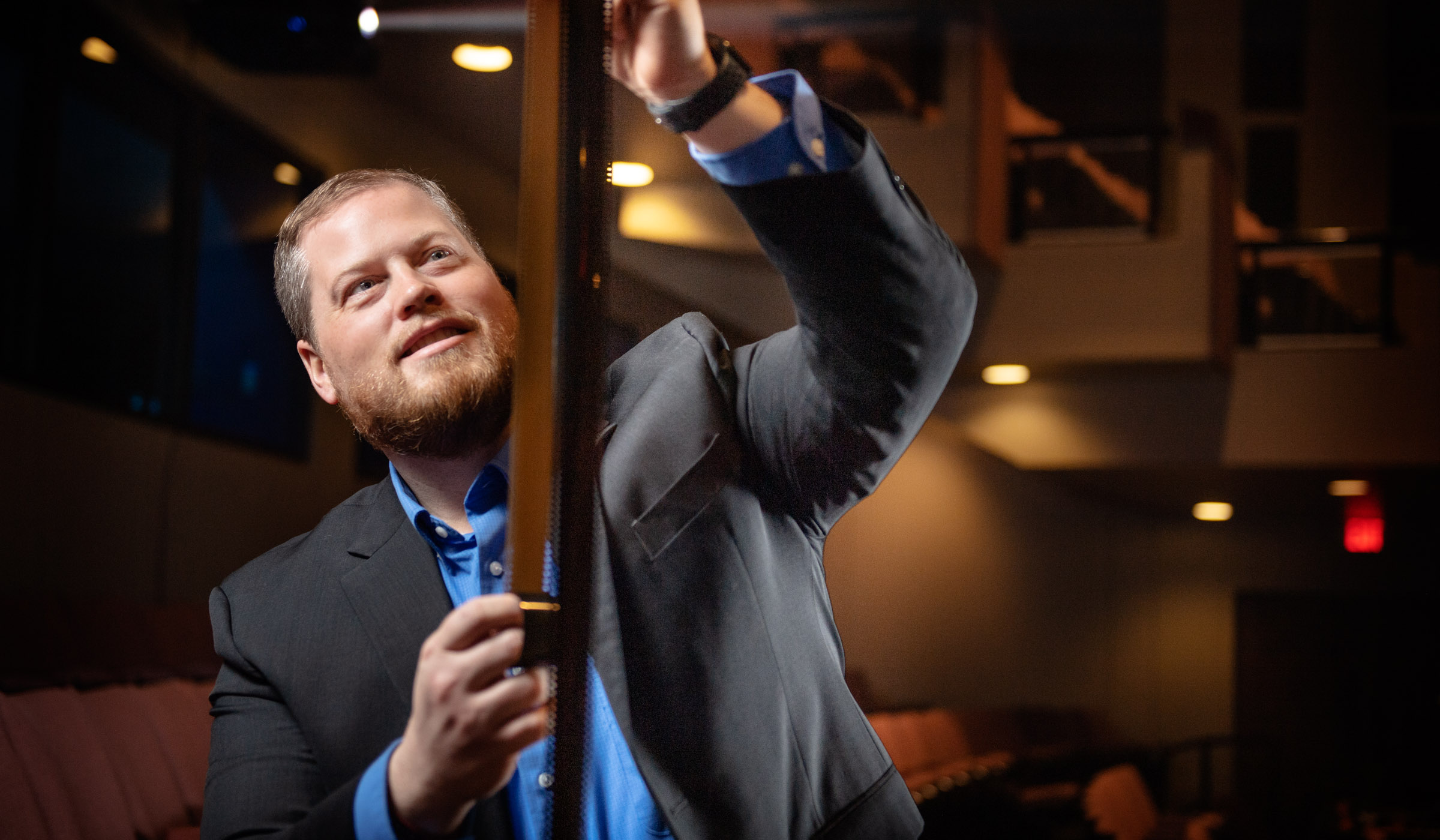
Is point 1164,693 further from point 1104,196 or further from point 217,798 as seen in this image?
point 217,798

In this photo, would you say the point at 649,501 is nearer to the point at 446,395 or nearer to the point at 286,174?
the point at 446,395

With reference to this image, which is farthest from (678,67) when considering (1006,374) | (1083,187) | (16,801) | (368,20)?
(1083,187)

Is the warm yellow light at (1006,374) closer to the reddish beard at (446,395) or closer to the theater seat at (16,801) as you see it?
the theater seat at (16,801)

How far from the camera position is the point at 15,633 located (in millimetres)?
1741

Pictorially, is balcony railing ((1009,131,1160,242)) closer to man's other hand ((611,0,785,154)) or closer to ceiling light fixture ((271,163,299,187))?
ceiling light fixture ((271,163,299,187))

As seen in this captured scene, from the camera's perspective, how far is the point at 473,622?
10.6 inches

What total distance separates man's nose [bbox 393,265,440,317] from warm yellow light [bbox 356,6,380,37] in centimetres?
177

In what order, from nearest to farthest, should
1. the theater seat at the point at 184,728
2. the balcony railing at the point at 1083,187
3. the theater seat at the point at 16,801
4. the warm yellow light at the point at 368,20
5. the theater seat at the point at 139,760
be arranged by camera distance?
the theater seat at the point at 16,801, the theater seat at the point at 139,760, the theater seat at the point at 184,728, the warm yellow light at the point at 368,20, the balcony railing at the point at 1083,187

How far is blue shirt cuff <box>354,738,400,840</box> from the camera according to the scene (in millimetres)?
296

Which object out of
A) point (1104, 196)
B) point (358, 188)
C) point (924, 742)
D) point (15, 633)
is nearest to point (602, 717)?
point (358, 188)

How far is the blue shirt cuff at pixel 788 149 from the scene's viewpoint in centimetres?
33

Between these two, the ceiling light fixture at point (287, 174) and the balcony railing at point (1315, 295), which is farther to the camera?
the balcony railing at point (1315, 295)

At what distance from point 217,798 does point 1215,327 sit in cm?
296

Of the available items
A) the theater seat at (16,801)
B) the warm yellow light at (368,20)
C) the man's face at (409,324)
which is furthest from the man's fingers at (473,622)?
the warm yellow light at (368,20)
